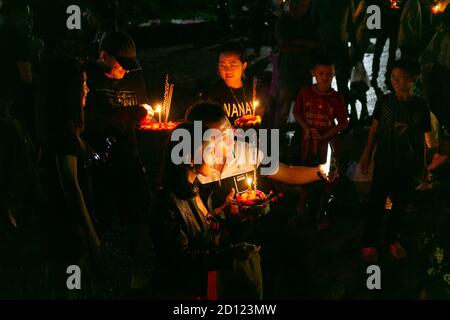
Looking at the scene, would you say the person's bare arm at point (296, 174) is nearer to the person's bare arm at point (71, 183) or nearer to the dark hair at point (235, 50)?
the dark hair at point (235, 50)

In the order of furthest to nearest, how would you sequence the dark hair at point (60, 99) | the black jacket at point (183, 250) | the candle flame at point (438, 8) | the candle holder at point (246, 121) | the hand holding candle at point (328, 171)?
the candle flame at point (438, 8)
the candle holder at point (246, 121)
the dark hair at point (60, 99)
the hand holding candle at point (328, 171)
the black jacket at point (183, 250)

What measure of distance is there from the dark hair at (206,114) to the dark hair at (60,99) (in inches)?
57.6

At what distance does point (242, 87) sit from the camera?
612 centimetres

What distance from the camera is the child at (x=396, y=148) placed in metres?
5.07

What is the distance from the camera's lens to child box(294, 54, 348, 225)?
19.7 feet

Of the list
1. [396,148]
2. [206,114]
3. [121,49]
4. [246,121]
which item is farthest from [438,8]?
[206,114]

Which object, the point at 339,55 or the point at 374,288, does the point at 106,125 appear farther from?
the point at 339,55

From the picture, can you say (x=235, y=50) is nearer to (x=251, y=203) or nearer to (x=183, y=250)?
(x=251, y=203)

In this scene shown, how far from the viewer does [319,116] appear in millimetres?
6055

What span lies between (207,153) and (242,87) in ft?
8.60

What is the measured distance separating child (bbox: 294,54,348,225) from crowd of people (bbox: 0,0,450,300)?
0.01 metres

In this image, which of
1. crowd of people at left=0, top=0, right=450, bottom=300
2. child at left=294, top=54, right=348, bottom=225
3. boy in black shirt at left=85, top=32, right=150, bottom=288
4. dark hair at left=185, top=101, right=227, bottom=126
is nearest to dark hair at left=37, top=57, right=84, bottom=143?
crowd of people at left=0, top=0, right=450, bottom=300

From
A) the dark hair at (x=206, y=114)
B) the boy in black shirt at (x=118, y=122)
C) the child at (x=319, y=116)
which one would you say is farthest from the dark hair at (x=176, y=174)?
the child at (x=319, y=116)

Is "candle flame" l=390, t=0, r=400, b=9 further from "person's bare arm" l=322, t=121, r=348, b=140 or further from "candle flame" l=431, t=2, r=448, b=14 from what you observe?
"person's bare arm" l=322, t=121, r=348, b=140
